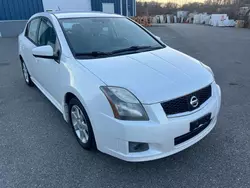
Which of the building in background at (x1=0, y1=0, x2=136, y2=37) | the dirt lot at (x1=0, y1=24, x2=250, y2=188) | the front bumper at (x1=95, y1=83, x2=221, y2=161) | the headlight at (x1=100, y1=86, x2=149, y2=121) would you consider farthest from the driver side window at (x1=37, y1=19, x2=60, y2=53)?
the building in background at (x1=0, y1=0, x2=136, y2=37)

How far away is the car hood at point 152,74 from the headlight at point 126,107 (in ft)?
0.20

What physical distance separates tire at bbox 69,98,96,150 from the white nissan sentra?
0.01 metres

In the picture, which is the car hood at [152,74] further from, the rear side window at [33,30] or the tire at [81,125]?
the rear side window at [33,30]

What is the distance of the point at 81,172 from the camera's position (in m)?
2.29

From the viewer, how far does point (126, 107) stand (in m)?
2.01

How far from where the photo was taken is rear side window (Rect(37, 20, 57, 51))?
3061 mm

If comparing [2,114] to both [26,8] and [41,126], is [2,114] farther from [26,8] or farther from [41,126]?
[26,8]

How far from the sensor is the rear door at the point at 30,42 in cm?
384

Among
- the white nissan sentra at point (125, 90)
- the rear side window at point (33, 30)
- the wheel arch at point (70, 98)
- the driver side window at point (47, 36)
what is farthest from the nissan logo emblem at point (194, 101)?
the rear side window at point (33, 30)

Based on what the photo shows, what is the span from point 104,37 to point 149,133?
1.66 m

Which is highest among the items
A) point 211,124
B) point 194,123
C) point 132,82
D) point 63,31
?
point 63,31

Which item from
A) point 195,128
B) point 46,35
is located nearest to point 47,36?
point 46,35

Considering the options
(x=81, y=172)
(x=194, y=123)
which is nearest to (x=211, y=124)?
(x=194, y=123)

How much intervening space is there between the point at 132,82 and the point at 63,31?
53.6 inches
